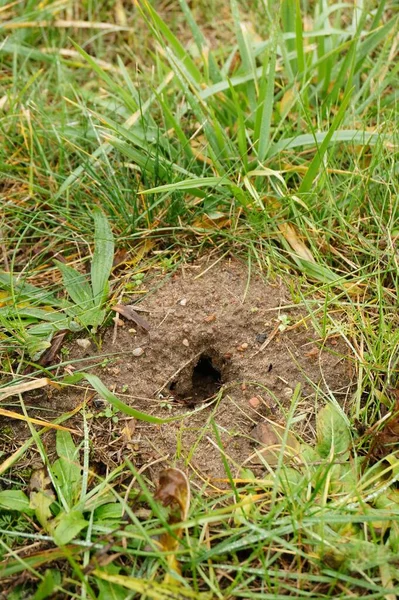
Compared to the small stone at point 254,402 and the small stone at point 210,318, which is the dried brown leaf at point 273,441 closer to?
the small stone at point 254,402

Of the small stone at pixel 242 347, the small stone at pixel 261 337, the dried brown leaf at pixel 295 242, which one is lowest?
the small stone at pixel 242 347

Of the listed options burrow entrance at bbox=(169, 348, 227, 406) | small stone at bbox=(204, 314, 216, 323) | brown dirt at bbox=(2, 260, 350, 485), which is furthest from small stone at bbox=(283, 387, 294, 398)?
small stone at bbox=(204, 314, 216, 323)

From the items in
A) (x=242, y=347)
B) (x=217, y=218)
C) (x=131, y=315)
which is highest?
(x=217, y=218)

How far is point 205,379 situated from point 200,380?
17 millimetres

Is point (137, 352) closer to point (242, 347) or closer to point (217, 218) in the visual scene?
point (242, 347)

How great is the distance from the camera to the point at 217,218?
7.40 feet

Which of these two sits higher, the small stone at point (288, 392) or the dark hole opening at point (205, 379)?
the small stone at point (288, 392)

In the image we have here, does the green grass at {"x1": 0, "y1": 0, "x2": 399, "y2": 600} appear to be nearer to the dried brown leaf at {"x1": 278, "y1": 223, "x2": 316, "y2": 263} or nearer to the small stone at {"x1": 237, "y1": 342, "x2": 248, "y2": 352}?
the dried brown leaf at {"x1": 278, "y1": 223, "x2": 316, "y2": 263}

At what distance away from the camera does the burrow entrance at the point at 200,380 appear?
2021mm

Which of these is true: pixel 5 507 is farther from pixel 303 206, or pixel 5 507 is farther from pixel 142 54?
pixel 142 54

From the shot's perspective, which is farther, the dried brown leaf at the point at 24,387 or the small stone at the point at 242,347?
the small stone at the point at 242,347

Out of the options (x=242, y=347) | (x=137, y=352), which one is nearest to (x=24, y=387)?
(x=137, y=352)

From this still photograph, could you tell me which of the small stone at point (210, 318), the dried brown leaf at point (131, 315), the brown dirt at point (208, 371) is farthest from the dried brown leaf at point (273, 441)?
the dried brown leaf at point (131, 315)

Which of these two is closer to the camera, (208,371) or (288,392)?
(288,392)
